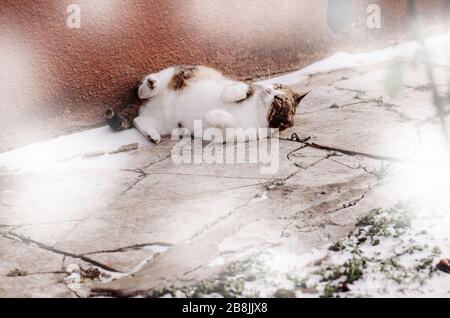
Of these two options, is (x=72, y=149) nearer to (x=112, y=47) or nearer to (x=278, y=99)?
(x=112, y=47)

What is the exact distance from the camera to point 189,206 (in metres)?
2.85

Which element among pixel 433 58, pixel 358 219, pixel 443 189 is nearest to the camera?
pixel 358 219

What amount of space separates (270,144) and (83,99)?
4.41 ft

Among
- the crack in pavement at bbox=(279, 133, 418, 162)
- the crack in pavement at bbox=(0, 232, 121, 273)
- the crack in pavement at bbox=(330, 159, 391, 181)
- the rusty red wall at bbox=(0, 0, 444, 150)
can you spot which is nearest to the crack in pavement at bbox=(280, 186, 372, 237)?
the crack in pavement at bbox=(330, 159, 391, 181)

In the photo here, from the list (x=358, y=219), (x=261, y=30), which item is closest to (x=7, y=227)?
(x=358, y=219)

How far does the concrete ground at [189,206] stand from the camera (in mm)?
2277

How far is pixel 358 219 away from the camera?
2576mm

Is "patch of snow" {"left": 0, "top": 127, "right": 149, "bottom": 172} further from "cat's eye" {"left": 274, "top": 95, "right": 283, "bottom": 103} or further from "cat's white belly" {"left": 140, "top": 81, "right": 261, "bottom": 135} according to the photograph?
"cat's eye" {"left": 274, "top": 95, "right": 283, "bottom": 103}

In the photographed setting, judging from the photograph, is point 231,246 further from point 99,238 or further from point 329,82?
point 329,82

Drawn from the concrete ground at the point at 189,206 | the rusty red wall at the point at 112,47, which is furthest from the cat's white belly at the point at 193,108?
the rusty red wall at the point at 112,47

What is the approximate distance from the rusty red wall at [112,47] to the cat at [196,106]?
0.23 m

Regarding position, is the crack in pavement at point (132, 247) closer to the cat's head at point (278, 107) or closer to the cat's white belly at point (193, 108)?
the cat's white belly at point (193, 108)

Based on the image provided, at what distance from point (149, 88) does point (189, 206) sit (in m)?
1.35

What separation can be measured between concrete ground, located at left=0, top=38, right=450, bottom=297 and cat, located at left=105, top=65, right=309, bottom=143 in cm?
17
